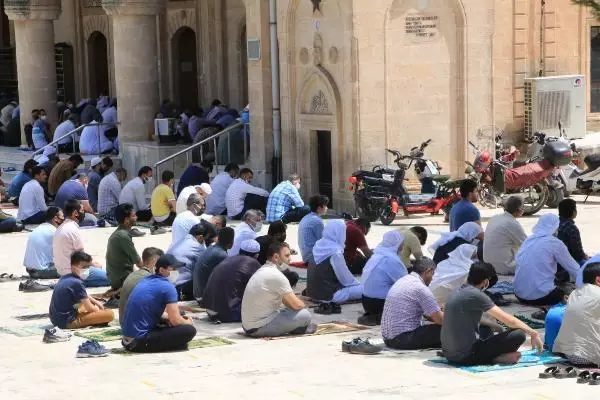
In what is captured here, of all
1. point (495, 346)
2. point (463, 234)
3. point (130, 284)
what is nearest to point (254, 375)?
point (495, 346)

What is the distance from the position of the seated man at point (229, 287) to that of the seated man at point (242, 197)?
785 cm

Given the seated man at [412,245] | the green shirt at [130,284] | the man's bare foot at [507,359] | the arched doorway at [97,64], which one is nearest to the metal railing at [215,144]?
the arched doorway at [97,64]

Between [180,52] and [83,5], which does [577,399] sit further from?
[83,5]

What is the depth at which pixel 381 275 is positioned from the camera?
591 inches

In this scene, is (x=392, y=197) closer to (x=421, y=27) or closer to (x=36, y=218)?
(x=421, y=27)

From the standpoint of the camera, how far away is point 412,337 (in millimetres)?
13625

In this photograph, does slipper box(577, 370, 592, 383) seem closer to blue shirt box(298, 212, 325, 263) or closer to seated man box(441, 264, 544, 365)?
seated man box(441, 264, 544, 365)

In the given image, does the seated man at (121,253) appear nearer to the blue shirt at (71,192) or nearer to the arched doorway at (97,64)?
the blue shirt at (71,192)

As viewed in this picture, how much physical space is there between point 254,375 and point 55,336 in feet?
9.13

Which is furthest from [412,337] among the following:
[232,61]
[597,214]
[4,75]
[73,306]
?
[4,75]

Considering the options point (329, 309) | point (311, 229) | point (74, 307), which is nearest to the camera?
point (74, 307)

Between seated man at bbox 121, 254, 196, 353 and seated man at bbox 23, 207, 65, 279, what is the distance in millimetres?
5093

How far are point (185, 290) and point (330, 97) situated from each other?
759 centimetres

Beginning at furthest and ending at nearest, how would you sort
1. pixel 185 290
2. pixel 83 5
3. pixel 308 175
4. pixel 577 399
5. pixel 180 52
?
pixel 83 5 < pixel 180 52 < pixel 308 175 < pixel 185 290 < pixel 577 399
